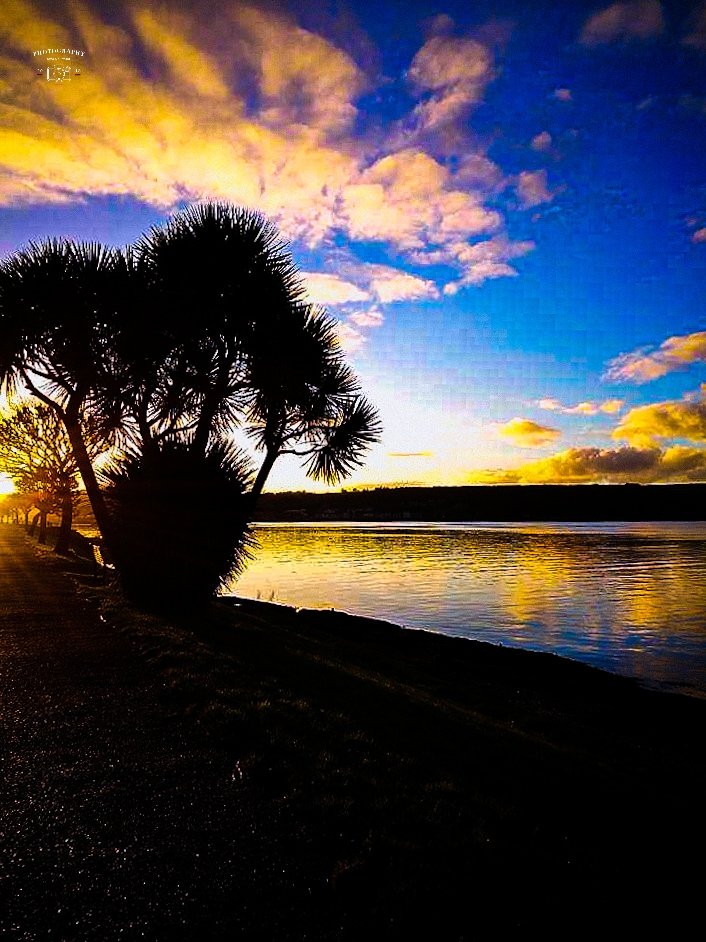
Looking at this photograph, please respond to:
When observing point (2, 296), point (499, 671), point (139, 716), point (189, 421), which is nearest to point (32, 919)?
point (139, 716)

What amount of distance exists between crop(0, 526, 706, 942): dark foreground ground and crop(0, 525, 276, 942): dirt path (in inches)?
0.6

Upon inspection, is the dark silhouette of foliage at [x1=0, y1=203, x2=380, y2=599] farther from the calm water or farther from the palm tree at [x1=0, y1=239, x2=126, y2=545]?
the calm water

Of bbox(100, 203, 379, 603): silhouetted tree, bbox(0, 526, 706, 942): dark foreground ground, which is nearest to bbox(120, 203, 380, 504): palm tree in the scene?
bbox(100, 203, 379, 603): silhouetted tree

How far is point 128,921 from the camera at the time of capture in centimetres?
302

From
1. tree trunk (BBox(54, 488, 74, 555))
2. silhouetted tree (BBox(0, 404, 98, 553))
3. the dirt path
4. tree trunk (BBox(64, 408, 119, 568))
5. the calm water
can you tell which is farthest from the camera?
tree trunk (BBox(54, 488, 74, 555))

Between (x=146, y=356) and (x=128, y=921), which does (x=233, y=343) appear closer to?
(x=146, y=356)

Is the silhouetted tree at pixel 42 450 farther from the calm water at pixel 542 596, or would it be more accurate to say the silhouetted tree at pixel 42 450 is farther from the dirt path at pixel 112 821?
the dirt path at pixel 112 821

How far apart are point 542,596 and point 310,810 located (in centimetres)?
2328

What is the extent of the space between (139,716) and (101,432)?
10.5 metres

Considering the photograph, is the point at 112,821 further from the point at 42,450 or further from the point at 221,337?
the point at 42,450

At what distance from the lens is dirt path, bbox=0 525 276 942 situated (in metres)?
3.08

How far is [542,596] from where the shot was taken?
25.6m

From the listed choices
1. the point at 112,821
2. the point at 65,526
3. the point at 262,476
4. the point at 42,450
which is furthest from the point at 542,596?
the point at 42,450

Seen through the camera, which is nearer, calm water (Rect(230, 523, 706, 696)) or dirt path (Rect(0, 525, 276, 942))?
dirt path (Rect(0, 525, 276, 942))
